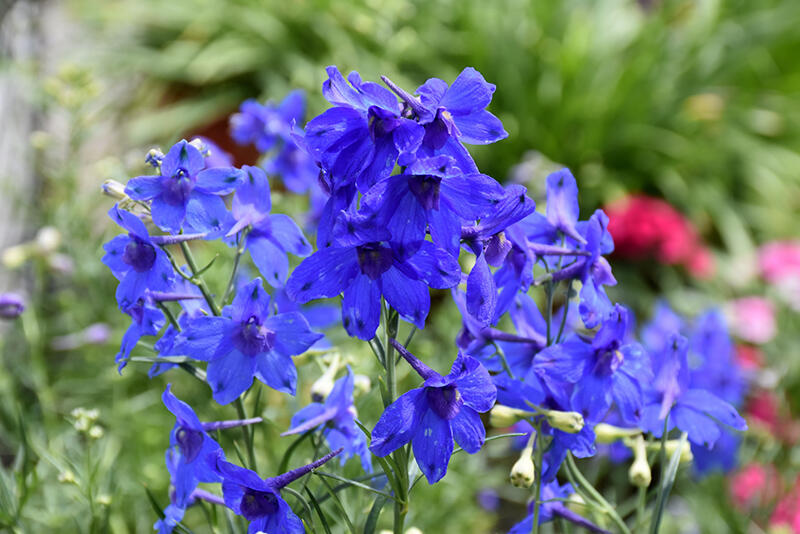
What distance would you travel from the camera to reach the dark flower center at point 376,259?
52cm

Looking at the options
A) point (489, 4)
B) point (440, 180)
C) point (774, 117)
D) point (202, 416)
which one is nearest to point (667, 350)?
point (440, 180)

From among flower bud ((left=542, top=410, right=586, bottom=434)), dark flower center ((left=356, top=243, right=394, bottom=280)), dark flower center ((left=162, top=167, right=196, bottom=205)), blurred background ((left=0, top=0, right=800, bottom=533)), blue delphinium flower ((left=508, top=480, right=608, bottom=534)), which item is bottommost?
blurred background ((left=0, top=0, right=800, bottom=533))

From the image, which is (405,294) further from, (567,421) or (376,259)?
(567,421)

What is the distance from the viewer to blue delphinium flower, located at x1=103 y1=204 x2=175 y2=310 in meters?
0.57

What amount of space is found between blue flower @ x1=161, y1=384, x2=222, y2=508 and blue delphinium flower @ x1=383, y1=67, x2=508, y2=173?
262 mm

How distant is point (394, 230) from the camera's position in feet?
1.64

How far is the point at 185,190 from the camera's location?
60cm

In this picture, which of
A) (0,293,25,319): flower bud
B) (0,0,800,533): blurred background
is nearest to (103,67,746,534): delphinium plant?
(0,293,25,319): flower bud

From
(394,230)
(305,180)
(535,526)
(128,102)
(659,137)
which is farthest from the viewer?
(128,102)

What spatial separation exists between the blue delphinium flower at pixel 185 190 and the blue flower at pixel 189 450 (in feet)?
0.44

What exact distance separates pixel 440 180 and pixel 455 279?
0.22 ft

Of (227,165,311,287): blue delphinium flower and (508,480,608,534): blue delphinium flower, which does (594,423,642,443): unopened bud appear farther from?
(227,165,311,287): blue delphinium flower

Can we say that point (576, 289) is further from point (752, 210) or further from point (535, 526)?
point (752, 210)

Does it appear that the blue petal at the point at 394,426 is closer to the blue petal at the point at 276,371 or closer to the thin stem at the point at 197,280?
the blue petal at the point at 276,371
